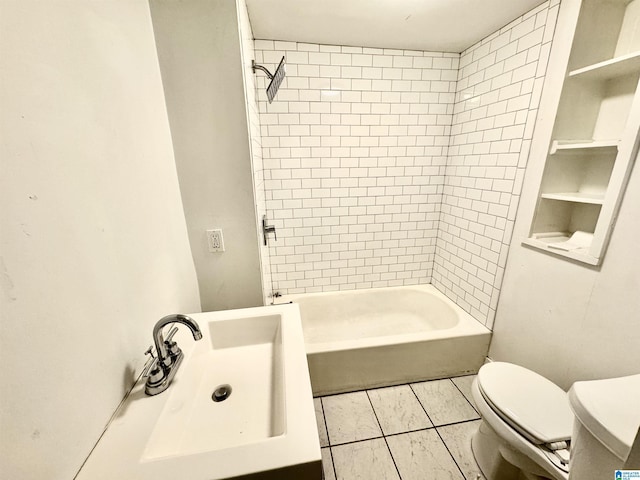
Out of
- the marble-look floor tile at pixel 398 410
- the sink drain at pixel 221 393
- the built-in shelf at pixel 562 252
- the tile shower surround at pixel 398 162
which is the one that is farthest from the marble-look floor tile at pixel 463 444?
the sink drain at pixel 221 393

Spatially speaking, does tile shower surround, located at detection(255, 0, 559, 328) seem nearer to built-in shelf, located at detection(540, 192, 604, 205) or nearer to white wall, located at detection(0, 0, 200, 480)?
built-in shelf, located at detection(540, 192, 604, 205)

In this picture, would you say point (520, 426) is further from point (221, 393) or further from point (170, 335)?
point (170, 335)

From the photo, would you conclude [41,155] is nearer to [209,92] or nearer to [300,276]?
[209,92]

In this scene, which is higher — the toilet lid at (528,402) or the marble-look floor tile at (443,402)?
the toilet lid at (528,402)

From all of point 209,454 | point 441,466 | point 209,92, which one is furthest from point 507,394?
point 209,92

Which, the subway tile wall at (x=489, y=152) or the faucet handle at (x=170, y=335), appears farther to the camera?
the subway tile wall at (x=489, y=152)

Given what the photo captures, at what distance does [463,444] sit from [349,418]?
0.62 metres

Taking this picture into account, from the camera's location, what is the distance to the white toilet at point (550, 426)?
66cm

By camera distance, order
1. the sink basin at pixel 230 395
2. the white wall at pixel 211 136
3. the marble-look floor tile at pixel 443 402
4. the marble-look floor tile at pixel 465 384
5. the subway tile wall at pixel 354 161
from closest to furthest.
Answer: the sink basin at pixel 230 395 → the white wall at pixel 211 136 → the marble-look floor tile at pixel 443 402 → the marble-look floor tile at pixel 465 384 → the subway tile wall at pixel 354 161

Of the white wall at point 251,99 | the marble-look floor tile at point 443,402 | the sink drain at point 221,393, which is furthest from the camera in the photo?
the marble-look floor tile at point 443,402

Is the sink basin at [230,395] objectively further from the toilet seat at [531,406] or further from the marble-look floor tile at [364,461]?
the toilet seat at [531,406]

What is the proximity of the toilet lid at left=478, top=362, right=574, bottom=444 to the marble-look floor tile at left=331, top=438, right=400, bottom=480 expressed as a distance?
0.60 metres

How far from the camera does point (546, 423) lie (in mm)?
997

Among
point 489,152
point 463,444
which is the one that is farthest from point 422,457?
point 489,152
